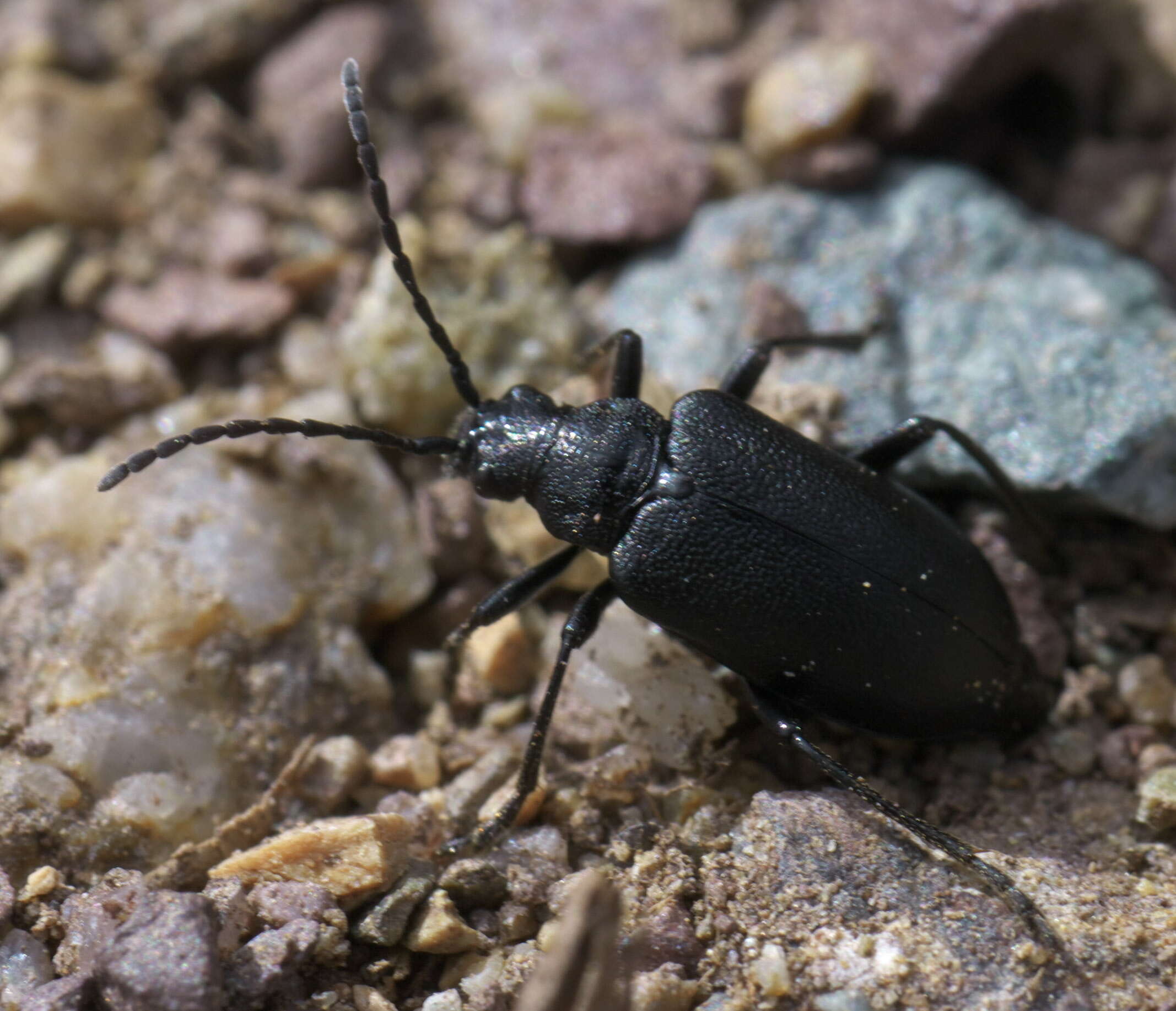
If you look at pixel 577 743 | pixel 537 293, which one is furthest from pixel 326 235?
pixel 577 743

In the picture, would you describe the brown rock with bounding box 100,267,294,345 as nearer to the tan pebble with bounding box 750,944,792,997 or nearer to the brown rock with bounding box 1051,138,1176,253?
the tan pebble with bounding box 750,944,792,997

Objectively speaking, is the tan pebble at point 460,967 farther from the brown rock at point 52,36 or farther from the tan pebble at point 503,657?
the brown rock at point 52,36

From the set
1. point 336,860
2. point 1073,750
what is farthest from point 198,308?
point 1073,750

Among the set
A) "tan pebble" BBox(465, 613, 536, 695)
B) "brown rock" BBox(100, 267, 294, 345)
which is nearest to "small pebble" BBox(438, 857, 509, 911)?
"tan pebble" BBox(465, 613, 536, 695)

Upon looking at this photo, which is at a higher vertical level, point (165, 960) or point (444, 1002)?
point (165, 960)

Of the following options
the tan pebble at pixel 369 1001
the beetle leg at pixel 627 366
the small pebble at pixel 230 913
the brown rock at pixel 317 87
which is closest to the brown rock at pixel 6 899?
the small pebble at pixel 230 913

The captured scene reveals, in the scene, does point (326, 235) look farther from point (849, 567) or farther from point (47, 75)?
point (849, 567)

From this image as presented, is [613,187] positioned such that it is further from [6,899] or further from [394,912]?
[6,899]
